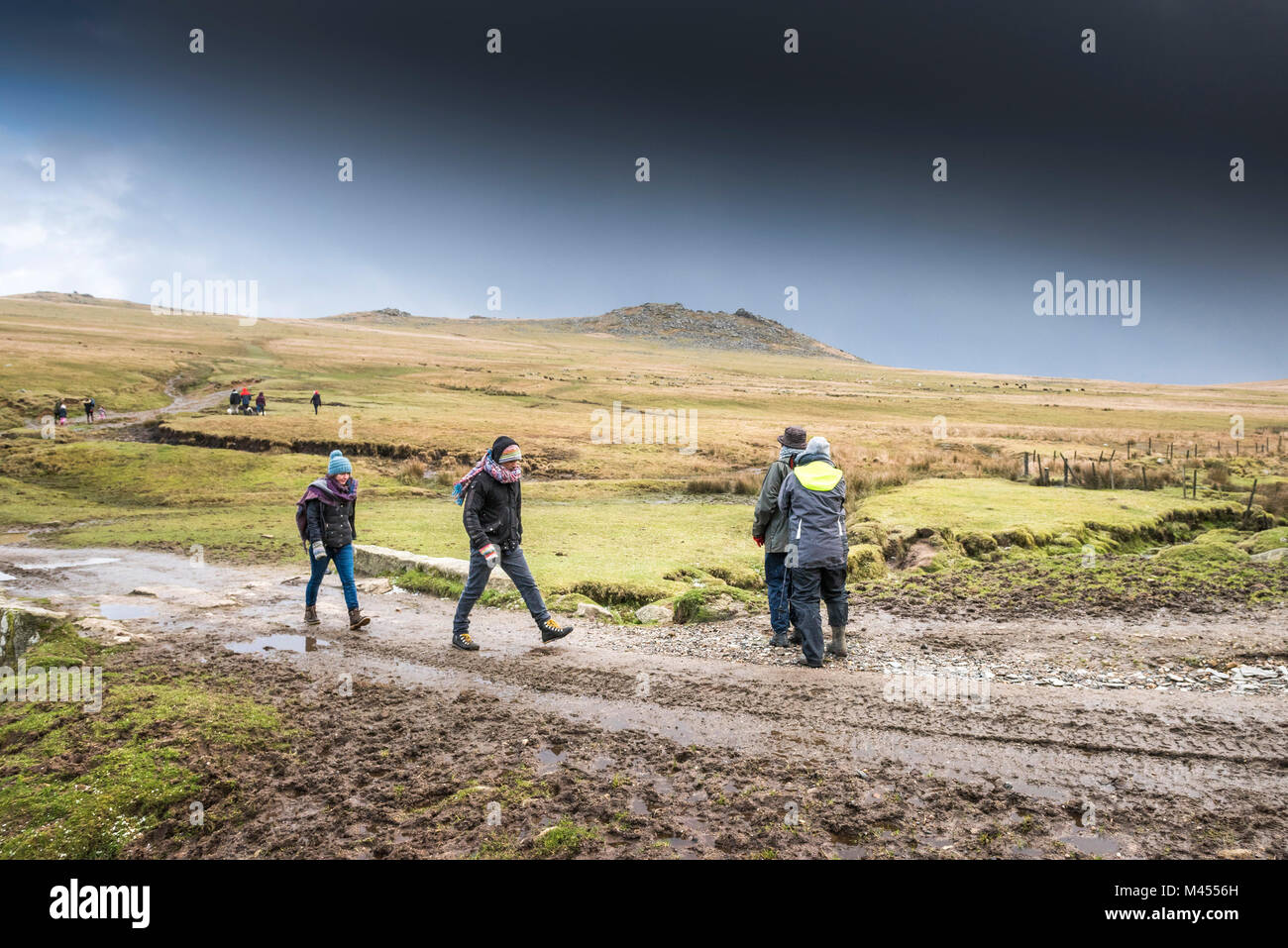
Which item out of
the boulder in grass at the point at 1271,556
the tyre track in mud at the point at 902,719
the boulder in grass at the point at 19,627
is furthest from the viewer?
the boulder in grass at the point at 1271,556

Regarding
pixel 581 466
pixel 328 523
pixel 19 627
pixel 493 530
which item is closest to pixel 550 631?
pixel 493 530

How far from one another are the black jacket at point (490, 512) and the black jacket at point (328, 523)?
286cm

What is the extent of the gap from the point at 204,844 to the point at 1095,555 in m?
17.7

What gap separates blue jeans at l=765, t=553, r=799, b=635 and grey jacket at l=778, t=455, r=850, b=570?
758 mm

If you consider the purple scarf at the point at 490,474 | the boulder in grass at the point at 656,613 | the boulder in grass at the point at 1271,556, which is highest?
the purple scarf at the point at 490,474

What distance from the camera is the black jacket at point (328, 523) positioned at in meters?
12.0

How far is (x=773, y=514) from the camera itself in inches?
435

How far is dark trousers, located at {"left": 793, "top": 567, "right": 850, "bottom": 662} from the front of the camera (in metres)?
9.59

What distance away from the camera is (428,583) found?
14.5 metres

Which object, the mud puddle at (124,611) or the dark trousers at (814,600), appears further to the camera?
the mud puddle at (124,611)

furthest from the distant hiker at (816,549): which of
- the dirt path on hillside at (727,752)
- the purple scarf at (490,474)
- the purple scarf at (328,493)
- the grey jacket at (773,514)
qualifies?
the purple scarf at (328,493)

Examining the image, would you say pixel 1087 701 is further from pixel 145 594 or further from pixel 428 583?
pixel 145 594

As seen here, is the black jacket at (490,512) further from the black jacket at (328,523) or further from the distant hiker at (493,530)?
the black jacket at (328,523)
